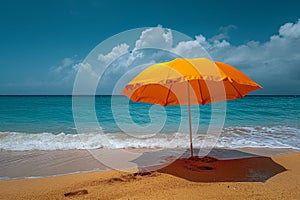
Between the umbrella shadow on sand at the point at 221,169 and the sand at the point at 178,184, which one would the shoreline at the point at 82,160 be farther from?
the sand at the point at 178,184

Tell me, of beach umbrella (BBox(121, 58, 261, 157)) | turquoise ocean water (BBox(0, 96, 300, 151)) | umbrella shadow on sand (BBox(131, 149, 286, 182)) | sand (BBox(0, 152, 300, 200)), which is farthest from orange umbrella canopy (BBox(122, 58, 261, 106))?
turquoise ocean water (BBox(0, 96, 300, 151))

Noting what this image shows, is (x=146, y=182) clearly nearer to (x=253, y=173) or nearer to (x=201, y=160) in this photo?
(x=201, y=160)

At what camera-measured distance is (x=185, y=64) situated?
3531mm

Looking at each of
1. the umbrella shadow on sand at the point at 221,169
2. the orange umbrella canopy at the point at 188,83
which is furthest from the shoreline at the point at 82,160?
the orange umbrella canopy at the point at 188,83

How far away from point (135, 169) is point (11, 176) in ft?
7.65

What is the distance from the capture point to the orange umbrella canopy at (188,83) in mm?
3203

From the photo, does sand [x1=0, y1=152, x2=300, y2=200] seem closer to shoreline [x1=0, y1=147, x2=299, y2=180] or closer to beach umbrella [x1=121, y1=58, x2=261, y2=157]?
shoreline [x1=0, y1=147, x2=299, y2=180]

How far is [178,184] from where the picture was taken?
3260 mm

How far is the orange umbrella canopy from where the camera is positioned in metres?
3.20

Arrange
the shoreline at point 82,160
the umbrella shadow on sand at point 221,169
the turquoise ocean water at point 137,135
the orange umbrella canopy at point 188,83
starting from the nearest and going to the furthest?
the orange umbrella canopy at point 188,83 → the umbrella shadow on sand at point 221,169 → the shoreline at point 82,160 → the turquoise ocean water at point 137,135

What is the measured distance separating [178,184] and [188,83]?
1.93 m

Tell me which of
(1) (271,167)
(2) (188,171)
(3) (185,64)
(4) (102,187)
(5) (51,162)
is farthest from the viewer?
(5) (51,162)

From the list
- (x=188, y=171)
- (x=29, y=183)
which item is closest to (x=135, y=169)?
(x=188, y=171)

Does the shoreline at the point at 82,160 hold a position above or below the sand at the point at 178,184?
below
